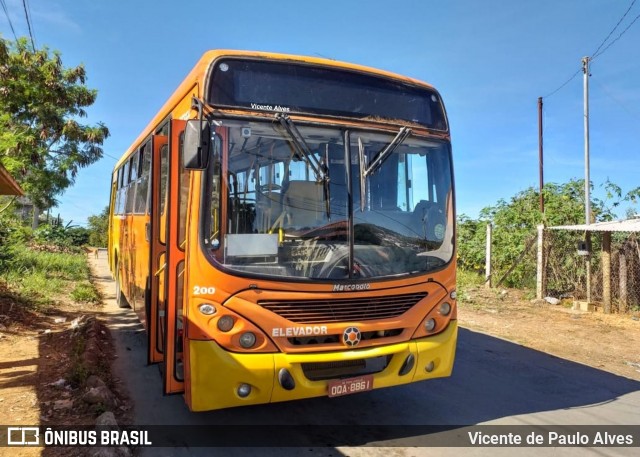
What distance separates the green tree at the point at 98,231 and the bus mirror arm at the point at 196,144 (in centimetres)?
4134

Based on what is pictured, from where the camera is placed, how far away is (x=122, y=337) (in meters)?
7.96

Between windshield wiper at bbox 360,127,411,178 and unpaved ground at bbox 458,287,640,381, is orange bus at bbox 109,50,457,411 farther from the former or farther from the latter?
unpaved ground at bbox 458,287,640,381

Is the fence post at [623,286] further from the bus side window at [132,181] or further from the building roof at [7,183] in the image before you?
the building roof at [7,183]

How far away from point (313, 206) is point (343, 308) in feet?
2.96

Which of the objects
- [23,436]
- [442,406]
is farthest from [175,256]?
[442,406]

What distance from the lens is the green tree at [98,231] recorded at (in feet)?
142

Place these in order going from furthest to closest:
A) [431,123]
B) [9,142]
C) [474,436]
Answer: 1. [9,142]
2. [431,123]
3. [474,436]

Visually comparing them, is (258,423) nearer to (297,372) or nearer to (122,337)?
(297,372)

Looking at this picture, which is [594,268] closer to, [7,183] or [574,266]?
[574,266]

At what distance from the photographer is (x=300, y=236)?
4023mm

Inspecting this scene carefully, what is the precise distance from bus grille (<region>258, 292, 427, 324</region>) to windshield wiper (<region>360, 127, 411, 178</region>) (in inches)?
44.1

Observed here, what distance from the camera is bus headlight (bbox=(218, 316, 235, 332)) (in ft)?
12.0

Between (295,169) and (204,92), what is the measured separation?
3.14 feet

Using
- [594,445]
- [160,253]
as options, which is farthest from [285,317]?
[594,445]
